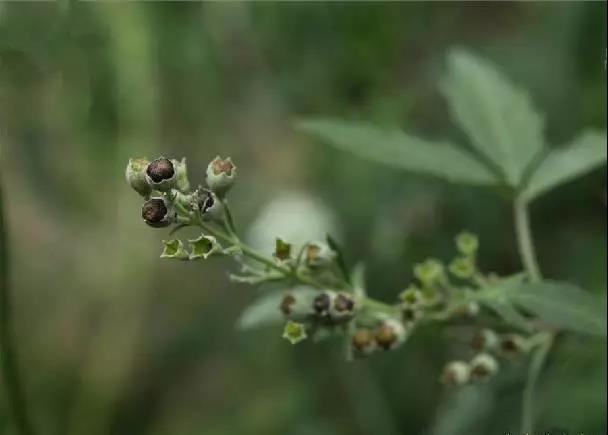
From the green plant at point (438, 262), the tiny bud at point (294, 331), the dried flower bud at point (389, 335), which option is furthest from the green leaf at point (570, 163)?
the tiny bud at point (294, 331)

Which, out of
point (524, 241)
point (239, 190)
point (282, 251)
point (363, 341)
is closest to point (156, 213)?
point (282, 251)

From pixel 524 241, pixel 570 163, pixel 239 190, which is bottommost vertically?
pixel 524 241

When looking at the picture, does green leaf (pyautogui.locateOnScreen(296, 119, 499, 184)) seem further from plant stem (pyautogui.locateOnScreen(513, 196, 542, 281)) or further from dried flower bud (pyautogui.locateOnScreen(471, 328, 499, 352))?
dried flower bud (pyautogui.locateOnScreen(471, 328, 499, 352))

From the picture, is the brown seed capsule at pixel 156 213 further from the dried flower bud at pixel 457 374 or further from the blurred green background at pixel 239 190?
the blurred green background at pixel 239 190

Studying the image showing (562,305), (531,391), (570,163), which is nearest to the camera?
(562,305)

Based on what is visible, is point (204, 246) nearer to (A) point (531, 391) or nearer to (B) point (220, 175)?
(B) point (220, 175)

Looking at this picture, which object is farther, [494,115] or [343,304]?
[494,115]
